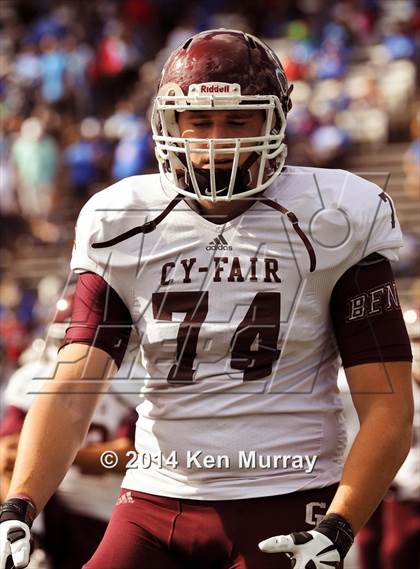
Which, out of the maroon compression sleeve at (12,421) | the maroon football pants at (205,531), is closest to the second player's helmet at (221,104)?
the maroon football pants at (205,531)

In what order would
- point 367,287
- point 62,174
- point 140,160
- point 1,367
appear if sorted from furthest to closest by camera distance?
point 62,174
point 140,160
point 1,367
point 367,287

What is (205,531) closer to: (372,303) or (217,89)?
(372,303)

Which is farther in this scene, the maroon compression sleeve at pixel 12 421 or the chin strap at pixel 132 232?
the maroon compression sleeve at pixel 12 421

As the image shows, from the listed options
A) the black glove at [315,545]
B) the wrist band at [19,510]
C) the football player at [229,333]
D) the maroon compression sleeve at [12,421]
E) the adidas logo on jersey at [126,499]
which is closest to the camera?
the black glove at [315,545]

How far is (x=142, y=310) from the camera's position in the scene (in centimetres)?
299

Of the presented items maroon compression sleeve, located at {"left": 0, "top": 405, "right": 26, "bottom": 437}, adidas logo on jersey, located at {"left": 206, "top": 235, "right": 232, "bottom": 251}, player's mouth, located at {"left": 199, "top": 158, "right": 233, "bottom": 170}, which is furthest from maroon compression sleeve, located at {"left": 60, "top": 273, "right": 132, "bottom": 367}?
maroon compression sleeve, located at {"left": 0, "top": 405, "right": 26, "bottom": 437}

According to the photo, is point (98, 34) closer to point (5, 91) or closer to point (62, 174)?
point (5, 91)

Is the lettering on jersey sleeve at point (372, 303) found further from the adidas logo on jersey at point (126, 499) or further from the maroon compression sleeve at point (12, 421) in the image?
the maroon compression sleeve at point (12, 421)

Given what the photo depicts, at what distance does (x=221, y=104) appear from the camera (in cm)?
293

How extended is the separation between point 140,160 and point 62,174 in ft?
4.10

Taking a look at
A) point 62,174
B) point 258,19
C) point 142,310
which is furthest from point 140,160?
point 142,310

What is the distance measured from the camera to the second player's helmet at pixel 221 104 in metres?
2.94

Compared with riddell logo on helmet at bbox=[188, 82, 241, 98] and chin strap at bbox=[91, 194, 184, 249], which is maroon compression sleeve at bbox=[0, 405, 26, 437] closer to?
chin strap at bbox=[91, 194, 184, 249]

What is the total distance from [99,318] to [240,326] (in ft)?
1.09
